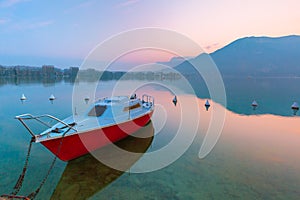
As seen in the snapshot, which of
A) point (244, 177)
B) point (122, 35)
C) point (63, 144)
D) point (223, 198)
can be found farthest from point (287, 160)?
point (122, 35)

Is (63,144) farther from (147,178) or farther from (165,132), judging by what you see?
(165,132)

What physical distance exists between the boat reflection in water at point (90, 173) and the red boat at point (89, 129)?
0.44 meters

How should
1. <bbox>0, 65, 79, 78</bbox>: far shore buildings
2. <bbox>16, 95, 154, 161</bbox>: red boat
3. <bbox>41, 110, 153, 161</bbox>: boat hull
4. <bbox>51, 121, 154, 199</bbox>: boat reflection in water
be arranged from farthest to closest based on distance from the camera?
1. <bbox>0, 65, 79, 78</bbox>: far shore buildings
2. <bbox>41, 110, 153, 161</bbox>: boat hull
3. <bbox>16, 95, 154, 161</bbox>: red boat
4. <bbox>51, 121, 154, 199</bbox>: boat reflection in water

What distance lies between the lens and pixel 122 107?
11.7 m

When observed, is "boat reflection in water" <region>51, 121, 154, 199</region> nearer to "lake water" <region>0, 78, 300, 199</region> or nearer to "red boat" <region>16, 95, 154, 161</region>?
"lake water" <region>0, 78, 300, 199</region>

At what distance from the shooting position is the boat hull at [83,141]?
714cm

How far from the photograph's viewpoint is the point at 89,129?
8094 mm

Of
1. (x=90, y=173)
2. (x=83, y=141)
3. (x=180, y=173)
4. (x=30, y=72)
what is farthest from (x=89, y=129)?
(x=30, y=72)

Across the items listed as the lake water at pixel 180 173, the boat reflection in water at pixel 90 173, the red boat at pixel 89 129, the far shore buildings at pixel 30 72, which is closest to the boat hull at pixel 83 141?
the red boat at pixel 89 129

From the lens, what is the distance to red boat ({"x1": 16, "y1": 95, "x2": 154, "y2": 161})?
6.94m

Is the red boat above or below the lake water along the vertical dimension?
above

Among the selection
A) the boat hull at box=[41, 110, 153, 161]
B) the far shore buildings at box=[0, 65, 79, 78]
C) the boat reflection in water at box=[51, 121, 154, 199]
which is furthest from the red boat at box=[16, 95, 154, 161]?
the far shore buildings at box=[0, 65, 79, 78]

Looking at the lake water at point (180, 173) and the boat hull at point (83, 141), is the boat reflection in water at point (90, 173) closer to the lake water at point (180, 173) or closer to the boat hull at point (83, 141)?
the lake water at point (180, 173)

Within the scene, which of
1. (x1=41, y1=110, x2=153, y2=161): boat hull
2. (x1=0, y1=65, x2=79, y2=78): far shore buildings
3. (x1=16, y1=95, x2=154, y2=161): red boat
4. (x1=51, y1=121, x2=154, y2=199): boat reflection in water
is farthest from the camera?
(x1=0, y1=65, x2=79, y2=78): far shore buildings
